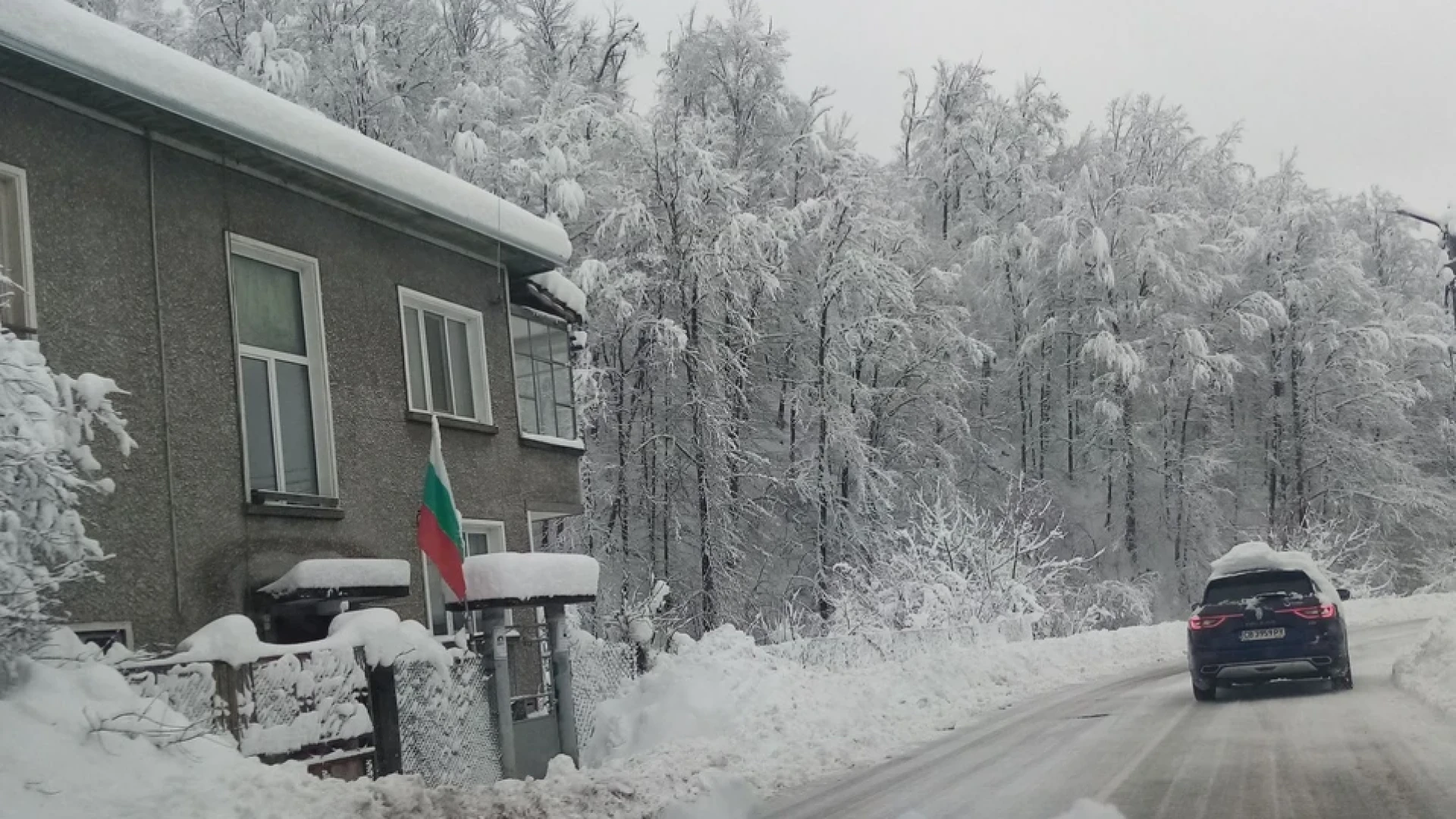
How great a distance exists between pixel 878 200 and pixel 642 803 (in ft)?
82.5

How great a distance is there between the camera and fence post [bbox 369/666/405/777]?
10.4 metres

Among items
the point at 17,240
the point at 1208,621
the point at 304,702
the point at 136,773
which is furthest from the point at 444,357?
the point at 1208,621

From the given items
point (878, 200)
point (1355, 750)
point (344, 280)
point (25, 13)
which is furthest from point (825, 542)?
point (25, 13)

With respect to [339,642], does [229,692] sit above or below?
below

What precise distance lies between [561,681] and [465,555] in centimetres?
238

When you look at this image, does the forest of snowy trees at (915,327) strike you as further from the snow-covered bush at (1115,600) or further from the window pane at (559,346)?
the window pane at (559,346)

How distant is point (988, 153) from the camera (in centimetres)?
4100

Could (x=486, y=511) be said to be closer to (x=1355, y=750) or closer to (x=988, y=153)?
(x=1355, y=750)

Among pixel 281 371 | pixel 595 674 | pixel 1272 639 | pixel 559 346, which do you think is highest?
pixel 559 346

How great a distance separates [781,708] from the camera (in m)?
14.9

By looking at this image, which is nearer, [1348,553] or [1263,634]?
[1263,634]

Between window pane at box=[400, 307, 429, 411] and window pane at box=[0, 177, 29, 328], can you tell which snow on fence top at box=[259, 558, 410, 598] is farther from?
window pane at box=[0, 177, 29, 328]

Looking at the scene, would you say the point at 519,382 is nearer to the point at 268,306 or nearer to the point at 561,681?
the point at 561,681

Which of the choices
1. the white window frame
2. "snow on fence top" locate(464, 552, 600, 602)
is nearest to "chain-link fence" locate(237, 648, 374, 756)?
"snow on fence top" locate(464, 552, 600, 602)
